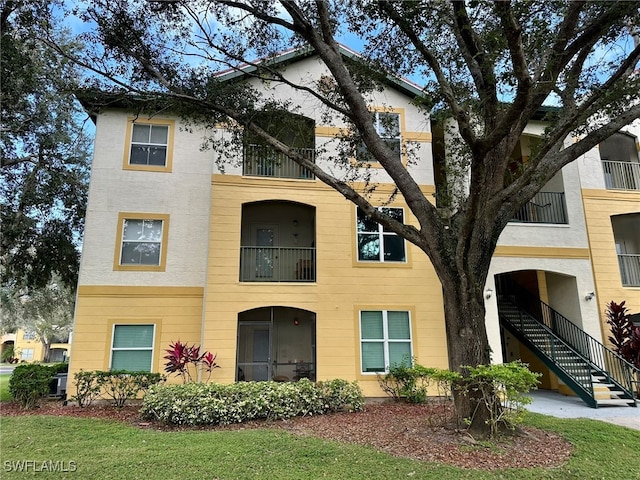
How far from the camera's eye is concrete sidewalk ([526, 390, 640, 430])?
946 cm

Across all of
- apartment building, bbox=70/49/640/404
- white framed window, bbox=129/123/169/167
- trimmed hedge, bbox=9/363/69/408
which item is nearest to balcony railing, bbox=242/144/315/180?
apartment building, bbox=70/49/640/404

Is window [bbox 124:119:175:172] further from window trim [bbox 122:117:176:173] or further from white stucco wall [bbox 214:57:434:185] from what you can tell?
white stucco wall [bbox 214:57:434:185]

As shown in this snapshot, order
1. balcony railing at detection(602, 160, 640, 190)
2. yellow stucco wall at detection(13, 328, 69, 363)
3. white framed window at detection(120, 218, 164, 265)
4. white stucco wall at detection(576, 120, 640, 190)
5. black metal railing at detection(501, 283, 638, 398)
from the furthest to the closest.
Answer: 1. yellow stucco wall at detection(13, 328, 69, 363)
2. balcony railing at detection(602, 160, 640, 190)
3. white stucco wall at detection(576, 120, 640, 190)
4. white framed window at detection(120, 218, 164, 265)
5. black metal railing at detection(501, 283, 638, 398)

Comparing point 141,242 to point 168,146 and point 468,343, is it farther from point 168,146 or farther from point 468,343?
point 468,343

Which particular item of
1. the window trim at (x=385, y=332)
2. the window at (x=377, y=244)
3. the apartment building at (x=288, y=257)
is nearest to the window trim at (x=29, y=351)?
the apartment building at (x=288, y=257)

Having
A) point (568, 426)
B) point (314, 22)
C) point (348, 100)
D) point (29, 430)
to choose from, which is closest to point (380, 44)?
point (314, 22)

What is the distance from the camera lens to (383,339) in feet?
40.1

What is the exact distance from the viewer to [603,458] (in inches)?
257

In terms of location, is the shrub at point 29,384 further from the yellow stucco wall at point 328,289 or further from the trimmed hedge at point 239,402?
the yellow stucco wall at point 328,289

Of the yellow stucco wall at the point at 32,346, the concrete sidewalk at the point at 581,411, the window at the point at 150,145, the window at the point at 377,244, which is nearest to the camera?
the concrete sidewalk at the point at 581,411

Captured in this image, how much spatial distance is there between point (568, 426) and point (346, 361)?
17.8 feet

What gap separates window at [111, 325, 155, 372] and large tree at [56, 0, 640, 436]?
6298mm

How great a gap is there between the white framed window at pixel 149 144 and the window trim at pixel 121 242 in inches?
65.2

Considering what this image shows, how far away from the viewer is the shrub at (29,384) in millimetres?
10984
